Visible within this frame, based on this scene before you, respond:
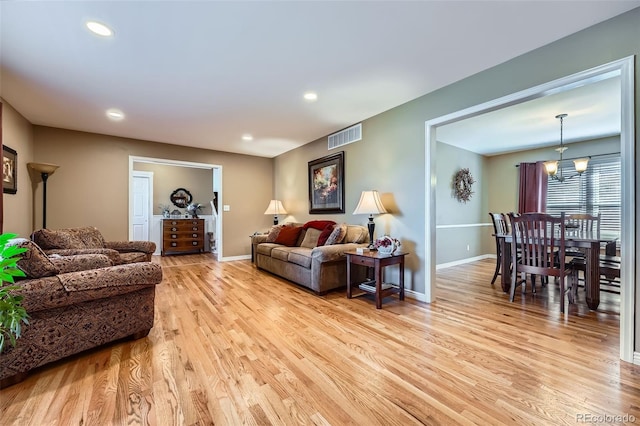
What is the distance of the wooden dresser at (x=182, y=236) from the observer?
6.80m

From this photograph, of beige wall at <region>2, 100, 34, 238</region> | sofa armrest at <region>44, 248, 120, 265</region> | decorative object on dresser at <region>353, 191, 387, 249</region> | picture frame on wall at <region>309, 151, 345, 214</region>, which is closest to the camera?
sofa armrest at <region>44, 248, 120, 265</region>

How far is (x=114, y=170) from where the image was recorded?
4.66 m

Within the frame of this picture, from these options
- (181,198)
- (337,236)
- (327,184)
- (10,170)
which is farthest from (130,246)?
(181,198)

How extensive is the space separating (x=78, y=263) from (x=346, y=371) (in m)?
2.07

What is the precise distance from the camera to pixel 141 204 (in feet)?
22.7

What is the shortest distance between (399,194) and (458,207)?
268cm

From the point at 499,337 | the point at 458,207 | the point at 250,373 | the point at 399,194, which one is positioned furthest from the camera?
the point at 458,207

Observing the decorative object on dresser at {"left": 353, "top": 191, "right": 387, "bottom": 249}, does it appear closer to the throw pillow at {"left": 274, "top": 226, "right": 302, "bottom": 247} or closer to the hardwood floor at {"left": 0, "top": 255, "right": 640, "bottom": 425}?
the hardwood floor at {"left": 0, "top": 255, "right": 640, "bottom": 425}

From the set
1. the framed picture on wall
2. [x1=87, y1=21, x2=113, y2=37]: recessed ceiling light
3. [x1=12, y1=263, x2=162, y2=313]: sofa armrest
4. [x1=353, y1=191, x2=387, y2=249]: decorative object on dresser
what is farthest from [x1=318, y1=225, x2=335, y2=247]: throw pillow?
the framed picture on wall

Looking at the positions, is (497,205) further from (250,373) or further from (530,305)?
(250,373)

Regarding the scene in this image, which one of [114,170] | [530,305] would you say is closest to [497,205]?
[530,305]

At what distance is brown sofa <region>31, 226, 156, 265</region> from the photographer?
3.02 meters

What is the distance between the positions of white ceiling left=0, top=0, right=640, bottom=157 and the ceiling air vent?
1.48ft

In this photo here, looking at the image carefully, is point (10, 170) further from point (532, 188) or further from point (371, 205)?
point (532, 188)
